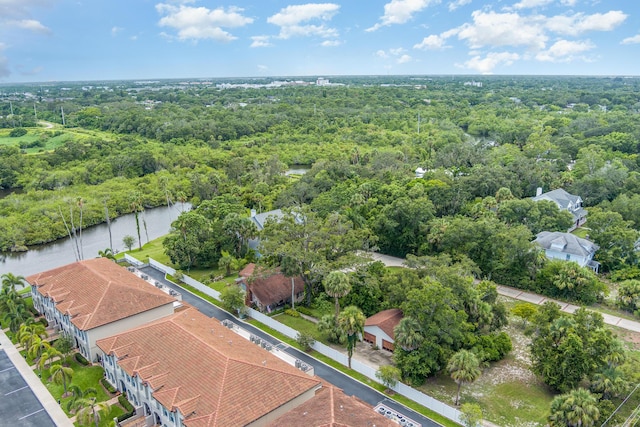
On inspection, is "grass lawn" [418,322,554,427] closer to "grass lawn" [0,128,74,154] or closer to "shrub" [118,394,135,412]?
"shrub" [118,394,135,412]

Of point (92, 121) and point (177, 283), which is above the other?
point (92, 121)

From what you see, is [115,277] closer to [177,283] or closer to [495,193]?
[177,283]

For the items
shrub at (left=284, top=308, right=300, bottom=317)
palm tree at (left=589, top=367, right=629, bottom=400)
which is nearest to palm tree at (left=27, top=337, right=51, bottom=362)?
shrub at (left=284, top=308, right=300, bottom=317)

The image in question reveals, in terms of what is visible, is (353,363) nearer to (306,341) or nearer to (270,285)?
(306,341)

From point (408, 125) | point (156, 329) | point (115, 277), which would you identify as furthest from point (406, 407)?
point (408, 125)

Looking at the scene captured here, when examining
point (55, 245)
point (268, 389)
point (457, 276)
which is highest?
point (457, 276)

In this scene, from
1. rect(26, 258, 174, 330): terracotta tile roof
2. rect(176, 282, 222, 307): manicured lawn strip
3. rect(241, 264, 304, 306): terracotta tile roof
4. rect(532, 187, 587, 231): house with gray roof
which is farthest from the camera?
rect(532, 187, 587, 231): house with gray roof

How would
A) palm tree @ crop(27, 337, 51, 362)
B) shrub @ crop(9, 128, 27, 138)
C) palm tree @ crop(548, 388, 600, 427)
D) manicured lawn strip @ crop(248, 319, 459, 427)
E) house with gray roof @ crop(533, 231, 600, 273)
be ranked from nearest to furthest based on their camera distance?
palm tree @ crop(548, 388, 600, 427) < manicured lawn strip @ crop(248, 319, 459, 427) < palm tree @ crop(27, 337, 51, 362) < house with gray roof @ crop(533, 231, 600, 273) < shrub @ crop(9, 128, 27, 138)

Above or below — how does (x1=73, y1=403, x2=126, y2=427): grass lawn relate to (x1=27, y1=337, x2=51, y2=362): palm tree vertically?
below
